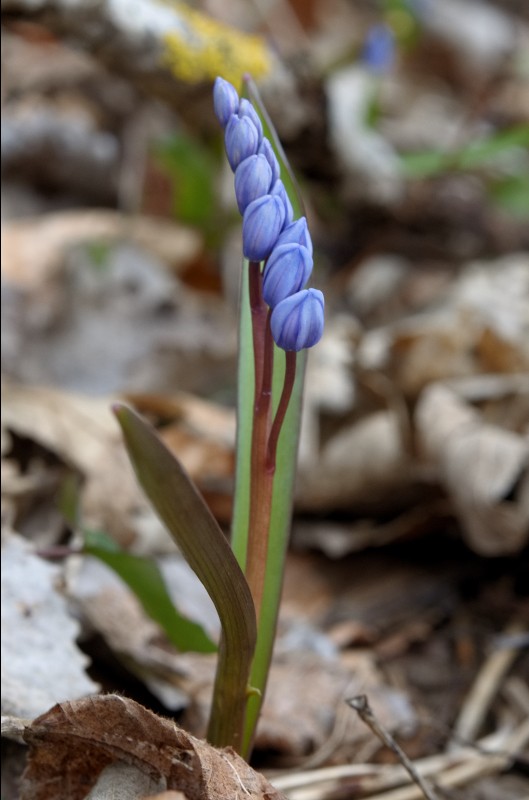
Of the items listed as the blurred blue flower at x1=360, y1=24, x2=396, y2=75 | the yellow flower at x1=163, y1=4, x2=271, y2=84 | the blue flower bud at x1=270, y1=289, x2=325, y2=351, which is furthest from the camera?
the blurred blue flower at x1=360, y1=24, x2=396, y2=75

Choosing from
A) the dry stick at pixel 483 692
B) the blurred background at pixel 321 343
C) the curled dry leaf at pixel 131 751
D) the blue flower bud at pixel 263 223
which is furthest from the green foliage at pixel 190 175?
the curled dry leaf at pixel 131 751

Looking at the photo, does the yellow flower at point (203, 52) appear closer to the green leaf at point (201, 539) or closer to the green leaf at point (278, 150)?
the green leaf at point (278, 150)

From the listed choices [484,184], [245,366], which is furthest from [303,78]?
[245,366]

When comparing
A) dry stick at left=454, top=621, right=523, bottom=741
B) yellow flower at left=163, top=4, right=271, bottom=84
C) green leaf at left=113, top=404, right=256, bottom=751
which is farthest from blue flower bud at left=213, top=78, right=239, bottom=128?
yellow flower at left=163, top=4, right=271, bottom=84

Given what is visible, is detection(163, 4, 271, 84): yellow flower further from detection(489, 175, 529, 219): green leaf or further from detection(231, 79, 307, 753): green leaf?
detection(231, 79, 307, 753): green leaf

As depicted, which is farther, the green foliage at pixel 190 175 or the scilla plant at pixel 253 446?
the green foliage at pixel 190 175

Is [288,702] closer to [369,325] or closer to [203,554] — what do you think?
[203,554]

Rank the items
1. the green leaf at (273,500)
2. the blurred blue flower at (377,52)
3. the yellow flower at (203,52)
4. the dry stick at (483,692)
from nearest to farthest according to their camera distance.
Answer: the green leaf at (273,500)
the dry stick at (483,692)
the yellow flower at (203,52)
the blurred blue flower at (377,52)
